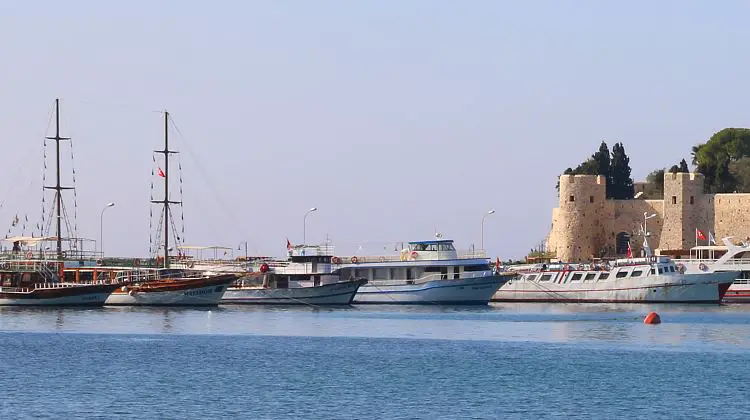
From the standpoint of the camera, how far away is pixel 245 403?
37.2m

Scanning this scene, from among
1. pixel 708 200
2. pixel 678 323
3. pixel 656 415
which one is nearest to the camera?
pixel 656 415

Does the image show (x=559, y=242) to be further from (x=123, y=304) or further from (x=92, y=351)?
(x=92, y=351)

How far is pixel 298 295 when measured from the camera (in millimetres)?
74750

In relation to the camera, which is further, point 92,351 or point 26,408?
point 92,351

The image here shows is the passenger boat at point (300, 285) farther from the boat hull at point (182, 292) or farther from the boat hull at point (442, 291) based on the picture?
the boat hull at point (182, 292)

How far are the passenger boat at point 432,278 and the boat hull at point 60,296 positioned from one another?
40.7 ft

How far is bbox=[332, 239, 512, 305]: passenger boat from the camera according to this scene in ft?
247

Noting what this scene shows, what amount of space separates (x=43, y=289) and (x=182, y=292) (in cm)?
634

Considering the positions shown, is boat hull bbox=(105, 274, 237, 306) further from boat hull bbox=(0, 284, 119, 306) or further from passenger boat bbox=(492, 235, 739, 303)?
passenger boat bbox=(492, 235, 739, 303)

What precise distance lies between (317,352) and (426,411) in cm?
1347

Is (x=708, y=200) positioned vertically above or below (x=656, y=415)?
above

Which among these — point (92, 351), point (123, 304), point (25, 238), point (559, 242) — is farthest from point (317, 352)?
point (559, 242)

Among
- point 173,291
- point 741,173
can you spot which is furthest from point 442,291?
point 741,173

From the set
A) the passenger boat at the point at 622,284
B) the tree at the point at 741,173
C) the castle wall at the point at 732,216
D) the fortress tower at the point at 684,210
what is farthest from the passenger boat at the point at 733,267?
the tree at the point at 741,173
